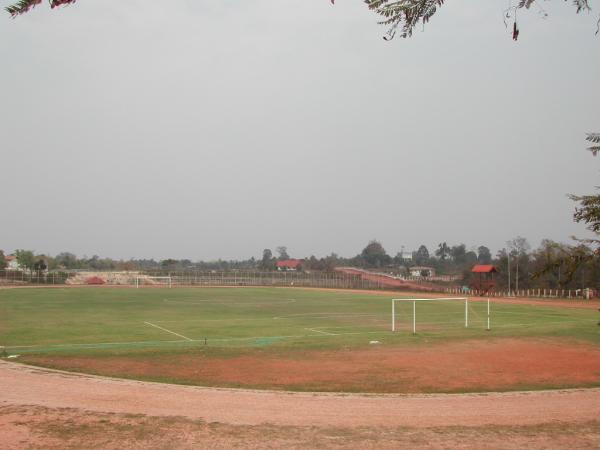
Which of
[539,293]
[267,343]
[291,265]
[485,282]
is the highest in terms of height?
[291,265]

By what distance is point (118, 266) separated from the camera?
173 metres

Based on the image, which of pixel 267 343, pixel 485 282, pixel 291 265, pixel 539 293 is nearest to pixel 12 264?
pixel 291 265

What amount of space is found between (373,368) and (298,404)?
5674mm

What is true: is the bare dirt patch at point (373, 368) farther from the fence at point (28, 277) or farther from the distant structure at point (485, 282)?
the fence at point (28, 277)

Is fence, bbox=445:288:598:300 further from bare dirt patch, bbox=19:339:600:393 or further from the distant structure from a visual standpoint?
bare dirt patch, bbox=19:339:600:393

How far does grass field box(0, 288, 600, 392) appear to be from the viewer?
16009 millimetres

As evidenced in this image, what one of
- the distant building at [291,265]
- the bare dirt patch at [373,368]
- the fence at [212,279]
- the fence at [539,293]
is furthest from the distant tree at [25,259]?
the bare dirt patch at [373,368]

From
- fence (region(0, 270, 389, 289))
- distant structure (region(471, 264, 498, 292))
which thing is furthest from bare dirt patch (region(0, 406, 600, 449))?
fence (region(0, 270, 389, 289))

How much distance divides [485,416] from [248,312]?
1231 inches

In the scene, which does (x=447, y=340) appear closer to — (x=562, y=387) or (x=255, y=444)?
(x=562, y=387)

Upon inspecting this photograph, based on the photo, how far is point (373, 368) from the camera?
1752cm

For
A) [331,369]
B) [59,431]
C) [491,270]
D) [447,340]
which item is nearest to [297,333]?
[447,340]

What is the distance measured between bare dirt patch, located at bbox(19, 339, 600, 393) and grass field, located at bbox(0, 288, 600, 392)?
0.03 meters

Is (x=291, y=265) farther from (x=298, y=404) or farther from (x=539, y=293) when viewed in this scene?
(x=298, y=404)
